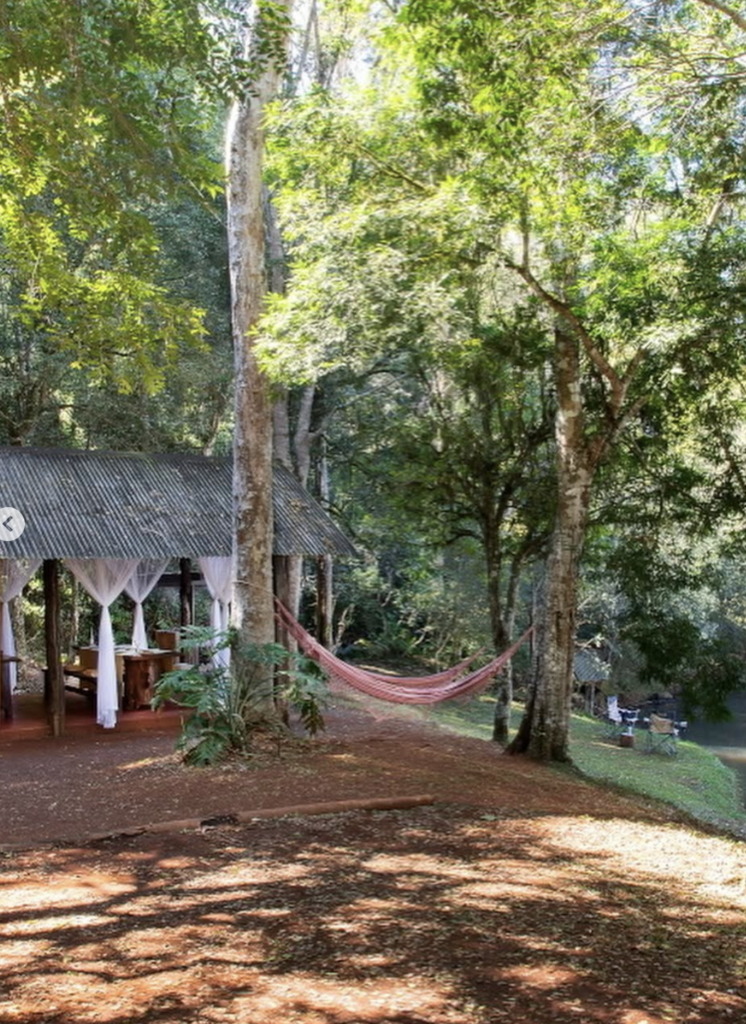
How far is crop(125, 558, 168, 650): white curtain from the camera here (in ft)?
32.3

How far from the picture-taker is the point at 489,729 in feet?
42.0

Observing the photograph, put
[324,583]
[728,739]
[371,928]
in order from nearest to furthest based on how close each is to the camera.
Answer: [371,928], [324,583], [728,739]

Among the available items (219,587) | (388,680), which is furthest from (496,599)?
(219,587)

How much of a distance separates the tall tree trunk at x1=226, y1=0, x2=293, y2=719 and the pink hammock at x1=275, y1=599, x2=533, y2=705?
681mm

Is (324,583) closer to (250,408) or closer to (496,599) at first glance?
(496,599)

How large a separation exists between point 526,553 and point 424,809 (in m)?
4.19

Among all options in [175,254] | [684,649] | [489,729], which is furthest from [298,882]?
[175,254]

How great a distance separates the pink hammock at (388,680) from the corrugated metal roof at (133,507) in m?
0.95

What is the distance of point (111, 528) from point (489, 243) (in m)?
3.95

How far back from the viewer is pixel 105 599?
346 inches

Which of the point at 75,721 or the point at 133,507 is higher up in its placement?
the point at 133,507

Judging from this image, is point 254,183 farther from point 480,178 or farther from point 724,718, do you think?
point 724,718

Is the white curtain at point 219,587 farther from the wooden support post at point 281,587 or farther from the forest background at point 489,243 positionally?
the forest background at point 489,243

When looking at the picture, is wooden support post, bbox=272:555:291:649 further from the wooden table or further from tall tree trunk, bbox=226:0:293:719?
tall tree trunk, bbox=226:0:293:719
